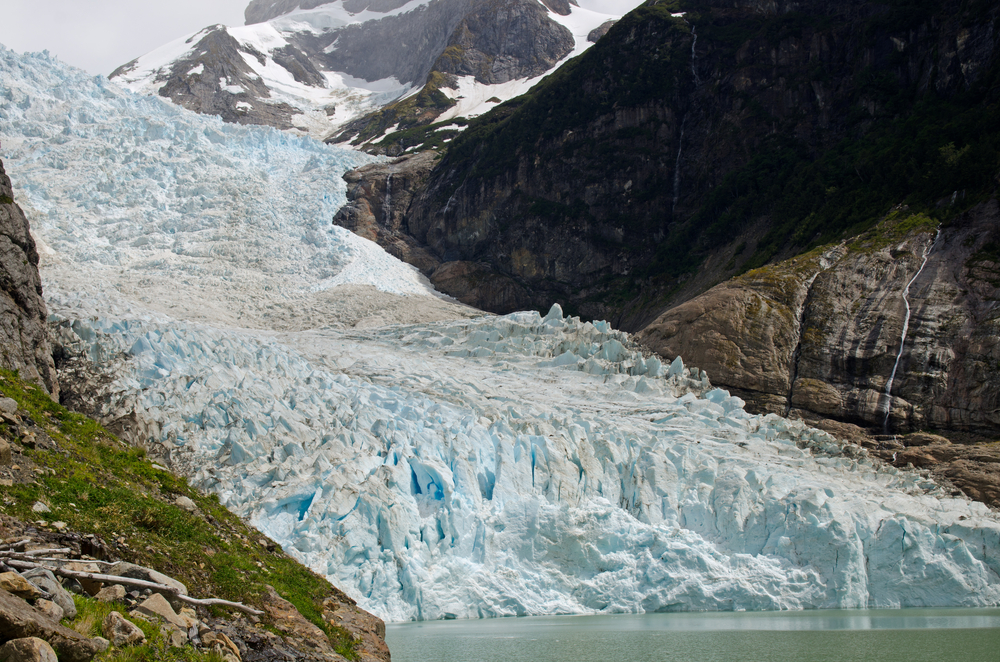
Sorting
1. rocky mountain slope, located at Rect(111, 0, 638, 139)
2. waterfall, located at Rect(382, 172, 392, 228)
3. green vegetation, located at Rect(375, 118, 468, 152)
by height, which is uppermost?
rocky mountain slope, located at Rect(111, 0, 638, 139)

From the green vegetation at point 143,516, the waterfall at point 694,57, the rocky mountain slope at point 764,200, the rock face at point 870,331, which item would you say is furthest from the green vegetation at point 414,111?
the green vegetation at point 143,516

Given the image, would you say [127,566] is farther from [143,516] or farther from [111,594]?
[143,516]

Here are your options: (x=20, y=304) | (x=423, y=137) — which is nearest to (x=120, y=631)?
(x=20, y=304)

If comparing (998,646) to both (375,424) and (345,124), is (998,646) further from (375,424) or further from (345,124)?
(345,124)

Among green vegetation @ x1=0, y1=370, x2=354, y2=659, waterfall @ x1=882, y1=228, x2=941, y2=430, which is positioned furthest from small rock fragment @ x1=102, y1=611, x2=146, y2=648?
waterfall @ x1=882, y1=228, x2=941, y2=430

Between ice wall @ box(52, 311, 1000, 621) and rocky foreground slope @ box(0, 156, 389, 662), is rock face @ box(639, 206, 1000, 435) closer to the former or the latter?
ice wall @ box(52, 311, 1000, 621)

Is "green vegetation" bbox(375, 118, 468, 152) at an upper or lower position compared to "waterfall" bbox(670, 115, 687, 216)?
upper

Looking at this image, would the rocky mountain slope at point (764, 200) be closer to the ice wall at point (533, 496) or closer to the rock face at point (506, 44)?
the ice wall at point (533, 496)
